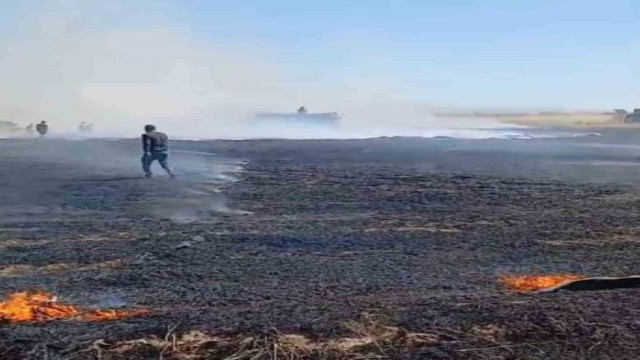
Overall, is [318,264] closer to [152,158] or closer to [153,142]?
[153,142]

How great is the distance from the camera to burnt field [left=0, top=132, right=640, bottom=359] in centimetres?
645

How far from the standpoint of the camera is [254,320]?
22.9 ft

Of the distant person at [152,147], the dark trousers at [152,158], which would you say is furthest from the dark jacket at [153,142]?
the dark trousers at [152,158]

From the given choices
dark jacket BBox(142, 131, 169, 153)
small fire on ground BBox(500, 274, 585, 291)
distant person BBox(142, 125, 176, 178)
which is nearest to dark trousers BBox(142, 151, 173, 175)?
distant person BBox(142, 125, 176, 178)

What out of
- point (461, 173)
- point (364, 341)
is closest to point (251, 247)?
point (364, 341)

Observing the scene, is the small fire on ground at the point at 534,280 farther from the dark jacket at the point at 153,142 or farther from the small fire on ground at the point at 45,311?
the dark jacket at the point at 153,142

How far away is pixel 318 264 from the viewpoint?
10.2 m

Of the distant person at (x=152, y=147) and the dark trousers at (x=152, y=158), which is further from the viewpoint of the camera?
the dark trousers at (x=152, y=158)

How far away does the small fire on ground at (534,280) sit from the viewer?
30.3 ft

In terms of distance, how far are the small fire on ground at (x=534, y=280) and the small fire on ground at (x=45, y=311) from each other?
4606mm

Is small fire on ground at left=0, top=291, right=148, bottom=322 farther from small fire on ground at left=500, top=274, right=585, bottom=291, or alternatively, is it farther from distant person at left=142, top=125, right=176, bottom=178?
distant person at left=142, top=125, right=176, bottom=178

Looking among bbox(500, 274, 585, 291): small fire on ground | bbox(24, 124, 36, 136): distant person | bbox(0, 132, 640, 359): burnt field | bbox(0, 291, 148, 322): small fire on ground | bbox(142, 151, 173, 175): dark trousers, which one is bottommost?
bbox(0, 291, 148, 322): small fire on ground

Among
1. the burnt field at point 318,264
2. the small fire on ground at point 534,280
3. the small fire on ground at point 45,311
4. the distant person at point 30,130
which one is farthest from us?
Answer: the distant person at point 30,130

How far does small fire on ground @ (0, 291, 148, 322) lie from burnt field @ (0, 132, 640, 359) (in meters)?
0.14
